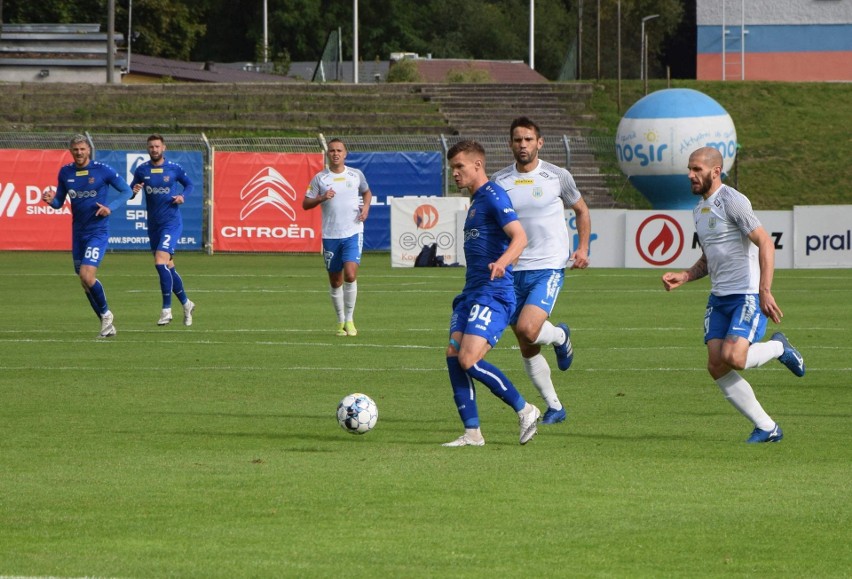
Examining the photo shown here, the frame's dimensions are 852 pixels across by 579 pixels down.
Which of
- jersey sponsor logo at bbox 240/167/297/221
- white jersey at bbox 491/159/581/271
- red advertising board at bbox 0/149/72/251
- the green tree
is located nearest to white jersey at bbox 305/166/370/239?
white jersey at bbox 491/159/581/271

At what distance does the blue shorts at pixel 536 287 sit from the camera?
11.0 m

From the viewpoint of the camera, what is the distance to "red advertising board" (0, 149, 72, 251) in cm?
3638

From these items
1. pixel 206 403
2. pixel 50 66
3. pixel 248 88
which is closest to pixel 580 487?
pixel 206 403

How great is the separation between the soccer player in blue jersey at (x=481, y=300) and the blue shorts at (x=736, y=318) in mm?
1380

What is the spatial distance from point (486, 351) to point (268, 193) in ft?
88.2

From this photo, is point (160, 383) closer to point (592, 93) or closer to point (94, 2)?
point (592, 93)

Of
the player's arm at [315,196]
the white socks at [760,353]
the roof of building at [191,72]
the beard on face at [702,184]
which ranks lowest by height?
the white socks at [760,353]

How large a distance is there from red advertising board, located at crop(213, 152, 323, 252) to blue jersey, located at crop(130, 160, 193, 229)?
16179 millimetres

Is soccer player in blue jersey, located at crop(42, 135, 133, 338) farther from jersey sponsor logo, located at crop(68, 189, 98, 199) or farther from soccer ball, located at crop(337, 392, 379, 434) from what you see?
soccer ball, located at crop(337, 392, 379, 434)

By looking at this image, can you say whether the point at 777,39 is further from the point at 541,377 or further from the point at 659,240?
the point at 541,377

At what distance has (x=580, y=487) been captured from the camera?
8164 millimetres

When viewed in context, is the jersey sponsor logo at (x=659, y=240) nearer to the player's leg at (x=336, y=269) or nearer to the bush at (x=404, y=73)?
the player's leg at (x=336, y=269)

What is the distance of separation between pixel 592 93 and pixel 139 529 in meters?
47.2

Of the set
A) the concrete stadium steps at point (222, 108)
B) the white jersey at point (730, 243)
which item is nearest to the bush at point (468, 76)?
the concrete stadium steps at point (222, 108)
